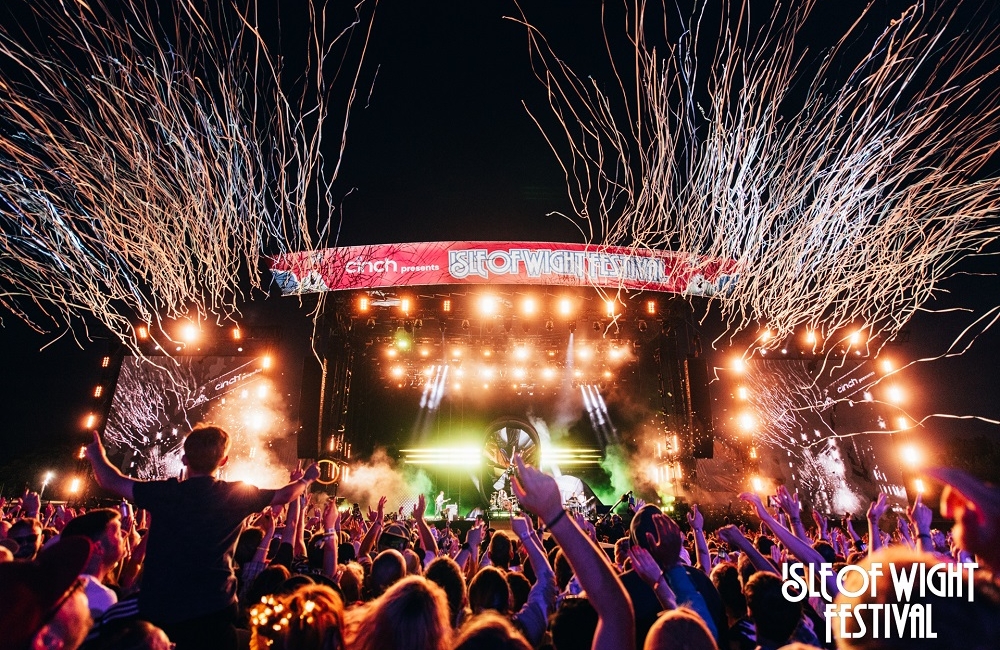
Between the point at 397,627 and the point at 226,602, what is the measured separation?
1745 mm

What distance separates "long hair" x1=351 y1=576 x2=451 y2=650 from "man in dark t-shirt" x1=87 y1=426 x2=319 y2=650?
143cm

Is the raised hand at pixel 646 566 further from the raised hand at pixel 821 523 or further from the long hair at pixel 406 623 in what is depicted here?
the raised hand at pixel 821 523

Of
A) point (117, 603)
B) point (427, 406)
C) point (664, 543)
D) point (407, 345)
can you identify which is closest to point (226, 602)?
point (117, 603)

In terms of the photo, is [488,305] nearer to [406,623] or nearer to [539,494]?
[539,494]

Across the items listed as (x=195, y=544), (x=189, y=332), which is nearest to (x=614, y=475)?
(x=189, y=332)

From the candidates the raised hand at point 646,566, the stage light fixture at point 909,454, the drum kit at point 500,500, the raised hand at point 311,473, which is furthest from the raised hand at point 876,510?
the stage light fixture at point 909,454

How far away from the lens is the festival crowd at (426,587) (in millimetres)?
1390

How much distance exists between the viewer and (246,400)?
1828 cm

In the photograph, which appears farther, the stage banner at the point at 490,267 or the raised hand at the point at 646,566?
the stage banner at the point at 490,267

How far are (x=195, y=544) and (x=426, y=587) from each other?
173 cm

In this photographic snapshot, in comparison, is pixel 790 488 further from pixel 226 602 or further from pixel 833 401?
pixel 226 602

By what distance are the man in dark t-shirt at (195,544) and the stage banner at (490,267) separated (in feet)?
38.4

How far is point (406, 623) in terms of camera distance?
1407 mm

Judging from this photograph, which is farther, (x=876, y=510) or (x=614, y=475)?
(x=614, y=475)
